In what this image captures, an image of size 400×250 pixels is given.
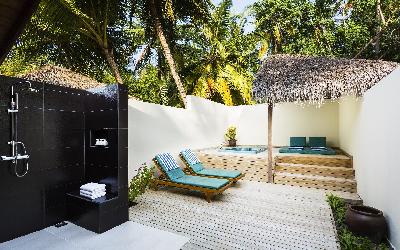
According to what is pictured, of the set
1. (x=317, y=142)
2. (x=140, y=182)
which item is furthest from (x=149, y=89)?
(x=317, y=142)

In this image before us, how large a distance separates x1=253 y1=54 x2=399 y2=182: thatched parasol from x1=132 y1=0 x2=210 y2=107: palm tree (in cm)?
358

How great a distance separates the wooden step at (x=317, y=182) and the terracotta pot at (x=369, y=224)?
8.34 ft

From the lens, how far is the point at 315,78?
6.71 meters

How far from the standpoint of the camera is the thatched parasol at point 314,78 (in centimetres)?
613

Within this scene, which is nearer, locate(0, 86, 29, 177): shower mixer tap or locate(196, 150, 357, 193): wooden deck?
locate(0, 86, 29, 177): shower mixer tap

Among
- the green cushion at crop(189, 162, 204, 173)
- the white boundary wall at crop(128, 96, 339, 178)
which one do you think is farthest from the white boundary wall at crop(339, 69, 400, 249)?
the white boundary wall at crop(128, 96, 339, 178)

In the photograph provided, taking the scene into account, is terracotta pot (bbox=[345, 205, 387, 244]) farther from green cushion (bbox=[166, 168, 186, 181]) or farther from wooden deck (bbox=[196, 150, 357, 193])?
green cushion (bbox=[166, 168, 186, 181])

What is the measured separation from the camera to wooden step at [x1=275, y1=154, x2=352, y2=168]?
23.0 ft

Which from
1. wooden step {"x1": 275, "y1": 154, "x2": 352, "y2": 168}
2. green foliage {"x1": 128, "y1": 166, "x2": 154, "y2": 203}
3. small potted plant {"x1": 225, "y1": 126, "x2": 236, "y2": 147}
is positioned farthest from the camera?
small potted plant {"x1": 225, "y1": 126, "x2": 236, "y2": 147}

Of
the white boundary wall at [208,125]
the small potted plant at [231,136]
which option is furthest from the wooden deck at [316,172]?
the small potted plant at [231,136]

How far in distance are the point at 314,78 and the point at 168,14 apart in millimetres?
5935

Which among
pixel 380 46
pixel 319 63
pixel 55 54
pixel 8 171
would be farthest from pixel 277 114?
pixel 55 54

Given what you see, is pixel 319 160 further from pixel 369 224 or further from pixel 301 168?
pixel 369 224

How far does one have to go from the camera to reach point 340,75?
6434 mm
